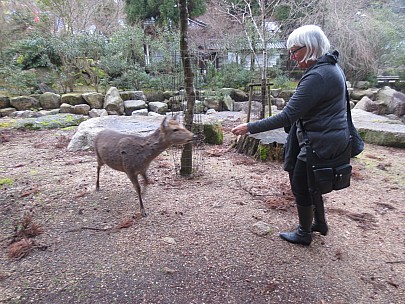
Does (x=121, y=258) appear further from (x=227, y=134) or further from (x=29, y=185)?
(x=227, y=134)

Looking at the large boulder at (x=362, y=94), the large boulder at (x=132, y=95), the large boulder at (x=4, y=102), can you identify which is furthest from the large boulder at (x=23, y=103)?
the large boulder at (x=362, y=94)

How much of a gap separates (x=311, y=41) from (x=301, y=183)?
1190 mm

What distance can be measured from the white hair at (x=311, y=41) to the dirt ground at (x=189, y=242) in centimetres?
179

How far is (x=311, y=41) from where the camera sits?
232 cm

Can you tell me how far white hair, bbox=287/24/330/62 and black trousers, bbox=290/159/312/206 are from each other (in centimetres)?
88

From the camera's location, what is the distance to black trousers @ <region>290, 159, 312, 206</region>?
8.44 feet

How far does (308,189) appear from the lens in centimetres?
264

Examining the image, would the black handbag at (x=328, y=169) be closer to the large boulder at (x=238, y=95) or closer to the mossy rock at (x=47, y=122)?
the mossy rock at (x=47, y=122)

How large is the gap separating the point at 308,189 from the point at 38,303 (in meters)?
2.32

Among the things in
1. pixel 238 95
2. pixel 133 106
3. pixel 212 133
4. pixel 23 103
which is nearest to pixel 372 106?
pixel 238 95

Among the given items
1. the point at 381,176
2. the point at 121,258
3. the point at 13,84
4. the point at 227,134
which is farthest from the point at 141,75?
the point at 121,258

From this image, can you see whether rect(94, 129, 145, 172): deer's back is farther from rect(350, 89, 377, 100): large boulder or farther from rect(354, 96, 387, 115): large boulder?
rect(350, 89, 377, 100): large boulder

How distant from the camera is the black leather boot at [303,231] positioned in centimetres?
277

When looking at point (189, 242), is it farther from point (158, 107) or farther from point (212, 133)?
point (158, 107)
